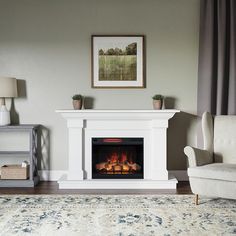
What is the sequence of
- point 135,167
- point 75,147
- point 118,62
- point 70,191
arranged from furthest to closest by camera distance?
point 118,62, point 135,167, point 75,147, point 70,191

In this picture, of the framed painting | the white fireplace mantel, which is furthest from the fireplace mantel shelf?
the framed painting

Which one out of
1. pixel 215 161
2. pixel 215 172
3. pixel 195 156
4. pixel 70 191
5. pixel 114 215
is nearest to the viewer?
pixel 114 215

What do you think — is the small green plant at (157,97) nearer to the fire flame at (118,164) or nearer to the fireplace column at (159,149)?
the fireplace column at (159,149)

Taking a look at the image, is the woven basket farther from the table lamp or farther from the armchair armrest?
the armchair armrest

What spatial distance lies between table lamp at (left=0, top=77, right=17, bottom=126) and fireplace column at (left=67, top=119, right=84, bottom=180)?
0.80m

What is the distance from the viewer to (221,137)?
13.8ft

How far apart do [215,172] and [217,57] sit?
1821mm

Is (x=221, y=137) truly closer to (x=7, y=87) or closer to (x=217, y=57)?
(x=217, y=57)

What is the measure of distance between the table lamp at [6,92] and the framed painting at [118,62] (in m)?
1.03

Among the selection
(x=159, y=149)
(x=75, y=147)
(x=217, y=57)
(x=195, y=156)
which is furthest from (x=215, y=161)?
(x=75, y=147)

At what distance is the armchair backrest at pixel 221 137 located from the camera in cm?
413

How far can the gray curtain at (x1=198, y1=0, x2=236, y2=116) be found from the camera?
186 inches

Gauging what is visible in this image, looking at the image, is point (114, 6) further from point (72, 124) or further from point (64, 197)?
point (64, 197)

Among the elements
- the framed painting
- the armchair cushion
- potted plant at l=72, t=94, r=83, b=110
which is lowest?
the armchair cushion
